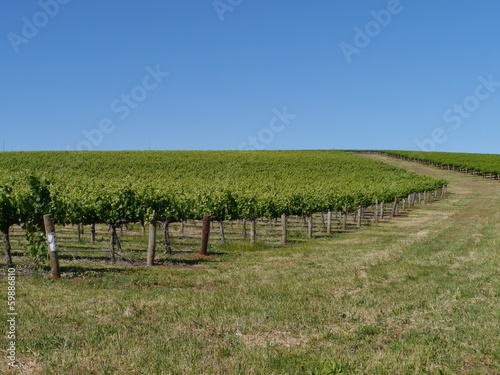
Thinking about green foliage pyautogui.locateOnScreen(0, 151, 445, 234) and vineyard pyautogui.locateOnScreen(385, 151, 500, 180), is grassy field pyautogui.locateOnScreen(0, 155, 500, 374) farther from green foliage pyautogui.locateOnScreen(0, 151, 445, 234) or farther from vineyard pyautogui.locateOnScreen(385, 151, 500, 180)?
vineyard pyautogui.locateOnScreen(385, 151, 500, 180)

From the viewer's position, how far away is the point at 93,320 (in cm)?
944

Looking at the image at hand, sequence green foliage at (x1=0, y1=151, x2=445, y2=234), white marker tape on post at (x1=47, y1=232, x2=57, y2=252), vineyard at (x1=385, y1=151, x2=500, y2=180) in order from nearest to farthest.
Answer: white marker tape on post at (x1=47, y1=232, x2=57, y2=252) → green foliage at (x1=0, y1=151, x2=445, y2=234) → vineyard at (x1=385, y1=151, x2=500, y2=180)

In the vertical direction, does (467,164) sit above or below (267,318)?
above

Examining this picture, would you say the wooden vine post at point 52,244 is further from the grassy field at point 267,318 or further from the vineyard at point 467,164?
the vineyard at point 467,164

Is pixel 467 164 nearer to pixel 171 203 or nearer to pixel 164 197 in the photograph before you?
pixel 171 203

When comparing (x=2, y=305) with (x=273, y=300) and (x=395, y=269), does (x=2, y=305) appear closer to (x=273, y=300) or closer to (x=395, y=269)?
(x=273, y=300)

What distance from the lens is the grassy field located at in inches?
278

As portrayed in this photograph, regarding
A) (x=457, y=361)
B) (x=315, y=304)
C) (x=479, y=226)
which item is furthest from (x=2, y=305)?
(x=479, y=226)

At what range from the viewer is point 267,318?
30.9 feet

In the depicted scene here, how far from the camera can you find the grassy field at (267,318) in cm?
707

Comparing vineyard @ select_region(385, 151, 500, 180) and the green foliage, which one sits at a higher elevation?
vineyard @ select_region(385, 151, 500, 180)
